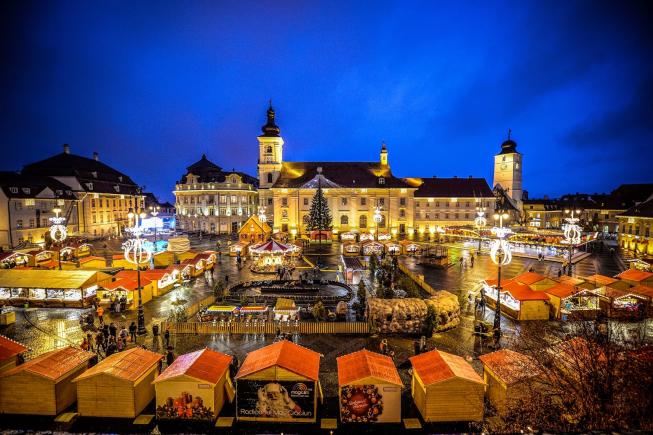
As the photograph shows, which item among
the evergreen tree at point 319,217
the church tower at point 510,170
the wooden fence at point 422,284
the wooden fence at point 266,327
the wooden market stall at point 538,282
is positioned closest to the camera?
the wooden fence at point 266,327

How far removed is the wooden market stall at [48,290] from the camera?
2116 centimetres

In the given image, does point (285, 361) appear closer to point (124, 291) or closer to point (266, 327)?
point (266, 327)

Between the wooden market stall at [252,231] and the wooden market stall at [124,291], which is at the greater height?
the wooden market stall at [252,231]

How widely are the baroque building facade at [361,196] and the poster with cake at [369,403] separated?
4655 cm

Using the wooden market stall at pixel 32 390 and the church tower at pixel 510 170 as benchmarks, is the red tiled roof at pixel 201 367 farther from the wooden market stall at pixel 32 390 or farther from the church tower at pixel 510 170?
the church tower at pixel 510 170

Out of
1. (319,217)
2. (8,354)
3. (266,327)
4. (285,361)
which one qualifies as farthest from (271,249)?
(285,361)

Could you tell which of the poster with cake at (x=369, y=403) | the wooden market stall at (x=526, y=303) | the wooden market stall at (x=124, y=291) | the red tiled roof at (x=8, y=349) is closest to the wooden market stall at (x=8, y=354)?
the red tiled roof at (x=8, y=349)

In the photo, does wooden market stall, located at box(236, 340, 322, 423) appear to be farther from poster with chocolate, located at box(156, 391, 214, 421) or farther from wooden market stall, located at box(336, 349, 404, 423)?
poster with chocolate, located at box(156, 391, 214, 421)

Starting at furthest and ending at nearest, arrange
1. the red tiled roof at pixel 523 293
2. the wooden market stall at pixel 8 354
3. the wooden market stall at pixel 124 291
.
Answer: the wooden market stall at pixel 124 291 → the red tiled roof at pixel 523 293 → the wooden market stall at pixel 8 354

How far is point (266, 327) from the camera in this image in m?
17.0

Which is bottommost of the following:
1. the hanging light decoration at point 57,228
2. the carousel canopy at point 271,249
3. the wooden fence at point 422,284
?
the wooden fence at point 422,284

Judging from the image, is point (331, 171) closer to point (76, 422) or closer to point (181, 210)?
point (181, 210)

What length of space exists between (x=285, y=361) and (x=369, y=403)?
10.1 ft

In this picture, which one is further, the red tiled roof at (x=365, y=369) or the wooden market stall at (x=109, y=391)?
the wooden market stall at (x=109, y=391)
